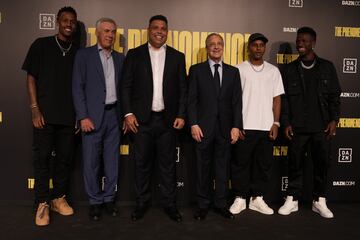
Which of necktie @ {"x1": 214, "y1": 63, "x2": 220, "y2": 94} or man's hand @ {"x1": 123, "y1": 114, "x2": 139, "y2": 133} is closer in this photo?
man's hand @ {"x1": 123, "y1": 114, "x2": 139, "y2": 133}

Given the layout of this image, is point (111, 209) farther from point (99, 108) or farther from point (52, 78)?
point (52, 78)

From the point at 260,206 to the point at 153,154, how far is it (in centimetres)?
121

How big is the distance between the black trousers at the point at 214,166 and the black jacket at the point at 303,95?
72 centimetres

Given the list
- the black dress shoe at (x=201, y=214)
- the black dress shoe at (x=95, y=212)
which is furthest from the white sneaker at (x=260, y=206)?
the black dress shoe at (x=95, y=212)

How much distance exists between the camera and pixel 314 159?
3.49m

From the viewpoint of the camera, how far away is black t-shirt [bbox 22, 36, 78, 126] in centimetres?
310

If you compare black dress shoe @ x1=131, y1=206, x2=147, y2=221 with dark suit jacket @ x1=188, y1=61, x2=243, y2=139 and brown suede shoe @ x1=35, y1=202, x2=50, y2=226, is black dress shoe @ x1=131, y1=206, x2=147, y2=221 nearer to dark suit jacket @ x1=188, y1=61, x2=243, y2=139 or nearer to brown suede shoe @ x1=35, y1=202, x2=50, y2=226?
brown suede shoe @ x1=35, y1=202, x2=50, y2=226

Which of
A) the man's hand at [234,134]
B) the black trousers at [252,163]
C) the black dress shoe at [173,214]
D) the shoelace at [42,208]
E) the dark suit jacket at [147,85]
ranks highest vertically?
the dark suit jacket at [147,85]

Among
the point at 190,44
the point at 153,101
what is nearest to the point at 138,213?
the point at 153,101

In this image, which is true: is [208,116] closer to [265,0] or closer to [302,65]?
[302,65]

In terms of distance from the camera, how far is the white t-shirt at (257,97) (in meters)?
3.35

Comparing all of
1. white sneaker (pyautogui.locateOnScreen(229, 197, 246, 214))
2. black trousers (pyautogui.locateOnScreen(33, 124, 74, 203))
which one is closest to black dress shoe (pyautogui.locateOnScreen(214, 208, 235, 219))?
white sneaker (pyautogui.locateOnScreen(229, 197, 246, 214))

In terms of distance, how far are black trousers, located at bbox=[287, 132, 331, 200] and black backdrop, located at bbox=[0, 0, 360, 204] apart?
1.20 ft

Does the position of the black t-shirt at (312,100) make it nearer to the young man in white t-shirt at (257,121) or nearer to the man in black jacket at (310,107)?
the man in black jacket at (310,107)
